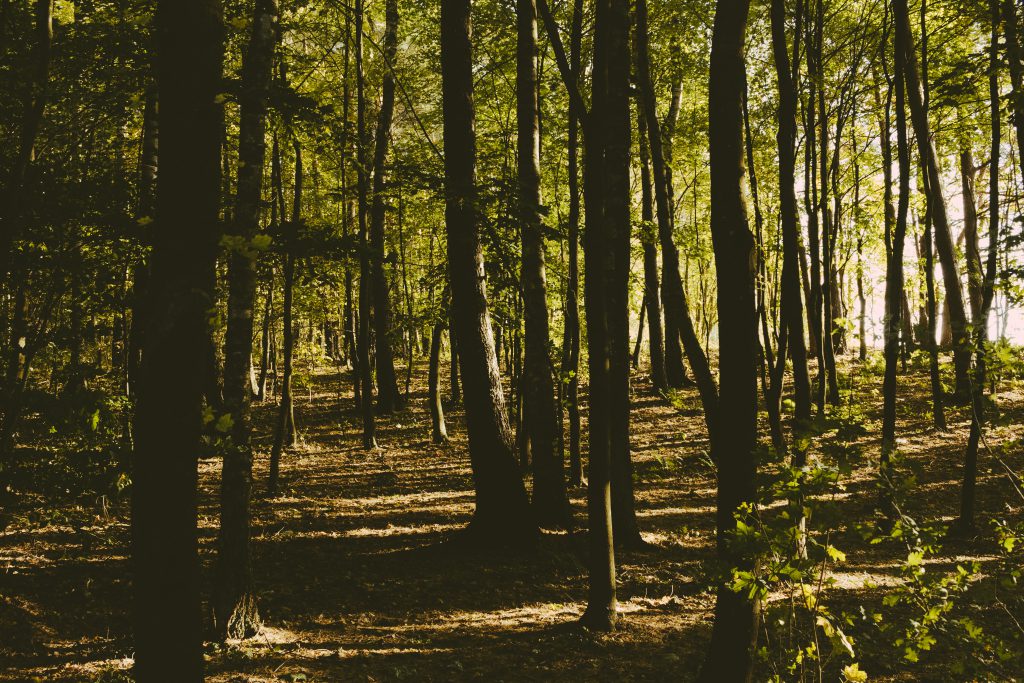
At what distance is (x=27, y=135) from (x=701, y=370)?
6.23 m

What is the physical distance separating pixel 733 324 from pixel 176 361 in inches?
140

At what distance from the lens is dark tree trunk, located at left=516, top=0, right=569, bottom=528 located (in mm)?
8609

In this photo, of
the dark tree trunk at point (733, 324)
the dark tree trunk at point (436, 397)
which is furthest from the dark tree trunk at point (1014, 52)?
the dark tree trunk at point (436, 397)

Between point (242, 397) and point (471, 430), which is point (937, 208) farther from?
point (242, 397)

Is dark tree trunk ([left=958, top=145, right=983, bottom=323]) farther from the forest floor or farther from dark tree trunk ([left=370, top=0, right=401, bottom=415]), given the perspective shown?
dark tree trunk ([left=370, top=0, right=401, bottom=415])

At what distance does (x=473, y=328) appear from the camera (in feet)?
27.1

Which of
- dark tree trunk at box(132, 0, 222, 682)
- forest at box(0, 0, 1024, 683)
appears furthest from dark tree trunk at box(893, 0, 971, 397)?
dark tree trunk at box(132, 0, 222, 682)

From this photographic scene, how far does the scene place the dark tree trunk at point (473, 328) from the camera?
809 centimetres

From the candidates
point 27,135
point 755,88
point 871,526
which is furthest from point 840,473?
point 755,88

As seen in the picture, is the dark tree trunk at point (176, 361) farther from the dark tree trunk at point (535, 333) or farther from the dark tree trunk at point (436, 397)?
the dark tree trunk at point (436, 397)

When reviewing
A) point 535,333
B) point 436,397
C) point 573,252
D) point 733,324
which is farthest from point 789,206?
point 436,397

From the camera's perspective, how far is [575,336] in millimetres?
8875

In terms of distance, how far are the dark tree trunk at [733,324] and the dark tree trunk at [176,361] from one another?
11.0 ft

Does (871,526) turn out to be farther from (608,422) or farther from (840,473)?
(608,422)
